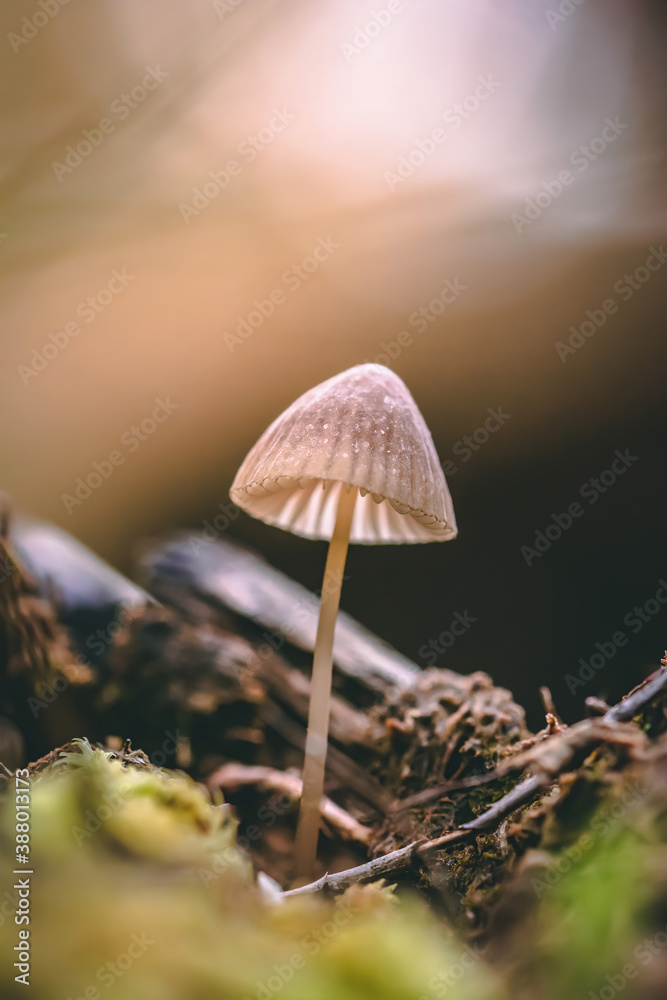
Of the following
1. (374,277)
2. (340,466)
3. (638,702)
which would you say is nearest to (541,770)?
(638,702)

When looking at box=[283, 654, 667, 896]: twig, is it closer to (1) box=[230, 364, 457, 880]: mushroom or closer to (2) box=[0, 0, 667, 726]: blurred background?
(1) box=[230, 364, 457, 880]: mushroom

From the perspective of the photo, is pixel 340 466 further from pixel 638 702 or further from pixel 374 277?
pixel 374 277

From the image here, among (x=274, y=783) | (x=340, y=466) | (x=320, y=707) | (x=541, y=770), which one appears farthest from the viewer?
(x=274, y=783)

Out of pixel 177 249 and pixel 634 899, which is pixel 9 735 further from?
pixel 177 249

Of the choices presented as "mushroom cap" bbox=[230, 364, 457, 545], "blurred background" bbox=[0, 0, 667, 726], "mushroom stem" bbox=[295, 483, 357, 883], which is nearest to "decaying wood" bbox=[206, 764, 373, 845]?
"mushroom stem" bbox=[295, 483, 357, 883]

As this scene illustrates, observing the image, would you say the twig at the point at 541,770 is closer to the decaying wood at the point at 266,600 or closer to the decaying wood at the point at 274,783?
the decaying wood at the point at 274,783

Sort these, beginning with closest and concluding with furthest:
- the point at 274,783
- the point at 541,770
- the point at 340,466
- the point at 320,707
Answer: the point at 541,770
the point at 340,466
the point at 320,707
the point at 274,783

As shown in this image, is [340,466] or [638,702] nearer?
[638,702]

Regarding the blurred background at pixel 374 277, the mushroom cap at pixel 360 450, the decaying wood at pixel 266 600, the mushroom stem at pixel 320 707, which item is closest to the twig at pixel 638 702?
the mushroom cap at pixel 360 450
